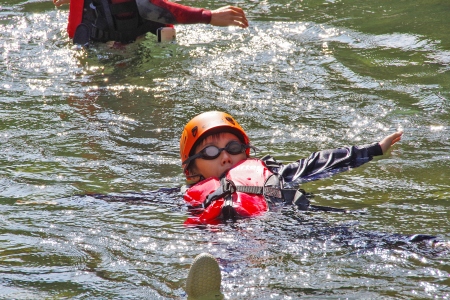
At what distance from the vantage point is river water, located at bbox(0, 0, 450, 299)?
4.37m

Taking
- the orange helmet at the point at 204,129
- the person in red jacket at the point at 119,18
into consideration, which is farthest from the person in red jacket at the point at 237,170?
the person in red jacket at the point at 119,18

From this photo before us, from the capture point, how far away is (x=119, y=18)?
31.9ft

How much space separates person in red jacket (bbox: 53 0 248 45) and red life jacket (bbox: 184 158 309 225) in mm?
4062

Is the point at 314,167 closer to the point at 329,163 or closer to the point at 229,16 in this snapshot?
the point at 329,163

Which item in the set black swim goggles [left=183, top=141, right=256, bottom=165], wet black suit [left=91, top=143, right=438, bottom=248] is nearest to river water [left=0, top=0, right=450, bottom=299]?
wet black suit [left=91, top=143, right=438, bottom=248]

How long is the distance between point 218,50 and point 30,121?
3.34 meters

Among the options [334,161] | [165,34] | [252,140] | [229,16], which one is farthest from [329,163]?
[165,34]

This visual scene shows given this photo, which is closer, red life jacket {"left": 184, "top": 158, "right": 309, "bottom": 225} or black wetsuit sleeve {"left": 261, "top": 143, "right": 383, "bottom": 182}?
red life jacket {"left": 184, "top": 158, "right": 309, "bottom": 225}

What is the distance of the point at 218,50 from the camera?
Answer: 10172 mm

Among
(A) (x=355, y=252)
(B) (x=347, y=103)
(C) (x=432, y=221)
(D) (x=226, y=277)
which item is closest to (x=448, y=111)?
(B) (x=347, y=103)

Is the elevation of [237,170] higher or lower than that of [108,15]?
lower

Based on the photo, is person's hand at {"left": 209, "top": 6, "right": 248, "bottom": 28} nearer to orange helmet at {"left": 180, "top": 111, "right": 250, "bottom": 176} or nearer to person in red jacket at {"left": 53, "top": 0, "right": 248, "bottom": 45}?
person in red jacket at {"left": 53, "top": 0, "right": 248, "bottom": 45}

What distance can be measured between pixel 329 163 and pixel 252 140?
147 centimetres

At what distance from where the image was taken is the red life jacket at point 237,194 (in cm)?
520
